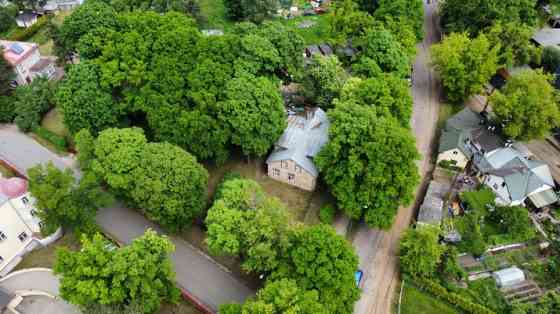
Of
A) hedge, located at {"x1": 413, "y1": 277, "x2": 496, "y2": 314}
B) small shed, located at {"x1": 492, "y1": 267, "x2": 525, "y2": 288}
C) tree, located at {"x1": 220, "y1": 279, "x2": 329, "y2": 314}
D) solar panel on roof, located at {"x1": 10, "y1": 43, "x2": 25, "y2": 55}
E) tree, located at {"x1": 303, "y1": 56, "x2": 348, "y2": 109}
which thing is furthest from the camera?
solar panel on roof, located at {"x1": 10, "y1": 43, "x2": 25, "y2": 55}

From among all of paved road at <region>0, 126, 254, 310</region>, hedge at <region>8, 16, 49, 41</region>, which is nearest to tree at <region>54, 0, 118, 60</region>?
paved road at <region>0, 126, 254, 310</region>

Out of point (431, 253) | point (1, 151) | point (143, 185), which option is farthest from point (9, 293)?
point (431, 253)

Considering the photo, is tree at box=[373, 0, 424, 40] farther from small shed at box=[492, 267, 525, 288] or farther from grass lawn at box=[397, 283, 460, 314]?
grass lawn at box=[397, 283, 460, 314]

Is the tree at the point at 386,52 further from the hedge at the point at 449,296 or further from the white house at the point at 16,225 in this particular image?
the white house at the point at 16,225

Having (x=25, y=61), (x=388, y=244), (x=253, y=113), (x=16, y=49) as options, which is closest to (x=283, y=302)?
(x=388, y=244)

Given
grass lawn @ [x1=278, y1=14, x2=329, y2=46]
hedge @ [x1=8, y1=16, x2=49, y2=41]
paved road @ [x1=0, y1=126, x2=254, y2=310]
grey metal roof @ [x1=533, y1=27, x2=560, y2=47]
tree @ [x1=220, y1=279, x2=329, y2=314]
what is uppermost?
grey metal roof @ [x1=533, y1=27, x2=560, y2=47]

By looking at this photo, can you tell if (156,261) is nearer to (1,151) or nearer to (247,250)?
(247,250)
